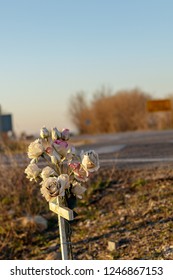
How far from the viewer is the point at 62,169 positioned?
313cm

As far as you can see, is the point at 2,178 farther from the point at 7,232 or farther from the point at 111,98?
the point at 111,98

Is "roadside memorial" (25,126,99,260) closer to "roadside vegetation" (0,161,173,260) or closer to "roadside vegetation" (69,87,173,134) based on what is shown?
"roadside vegetation" (0,161,173,260)

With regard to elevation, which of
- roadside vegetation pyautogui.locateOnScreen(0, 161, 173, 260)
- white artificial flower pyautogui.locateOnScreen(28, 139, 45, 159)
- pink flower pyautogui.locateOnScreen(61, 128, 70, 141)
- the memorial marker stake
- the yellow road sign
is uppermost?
pink flower pyautogui.locateOnScreen(61, 128, 70, 141)

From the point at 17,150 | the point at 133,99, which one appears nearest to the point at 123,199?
the point at 17,150

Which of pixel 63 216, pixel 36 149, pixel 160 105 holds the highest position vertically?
pixel 36 149

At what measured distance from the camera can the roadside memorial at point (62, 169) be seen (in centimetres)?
293

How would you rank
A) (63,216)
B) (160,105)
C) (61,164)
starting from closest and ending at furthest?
(63,216) → (61,164) → (160,105)

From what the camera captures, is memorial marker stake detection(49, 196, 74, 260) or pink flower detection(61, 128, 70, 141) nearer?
memorial marker stake detection(49, 196, 74, 260)

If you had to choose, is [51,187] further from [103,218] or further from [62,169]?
[103,218]

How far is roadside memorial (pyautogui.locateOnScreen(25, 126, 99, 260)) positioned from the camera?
293 centimetres

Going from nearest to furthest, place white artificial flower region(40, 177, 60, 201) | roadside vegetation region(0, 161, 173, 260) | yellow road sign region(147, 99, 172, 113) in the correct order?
white artificial flower region(40, 177, 60, 201) → roadside vegetation region(0, 161, 173, 260) → yellow road sign region(147, 99, 172, 113)

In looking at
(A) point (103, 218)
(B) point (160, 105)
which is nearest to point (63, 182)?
(A) point (103, 218)

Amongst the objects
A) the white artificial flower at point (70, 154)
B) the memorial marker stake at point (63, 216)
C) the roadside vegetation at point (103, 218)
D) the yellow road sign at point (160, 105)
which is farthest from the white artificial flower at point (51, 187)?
the yellow road sign at point (160, 105)

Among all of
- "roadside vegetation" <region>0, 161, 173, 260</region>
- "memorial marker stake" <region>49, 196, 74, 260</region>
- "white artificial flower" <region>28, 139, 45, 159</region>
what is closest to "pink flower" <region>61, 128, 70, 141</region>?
"white artificial flower" <region>28, 139, 45, 159</region>
